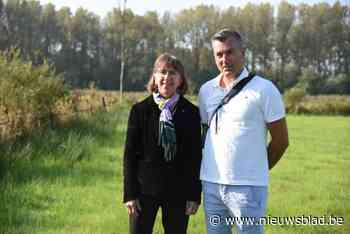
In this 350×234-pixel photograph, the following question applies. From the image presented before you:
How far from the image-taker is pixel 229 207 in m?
2.81

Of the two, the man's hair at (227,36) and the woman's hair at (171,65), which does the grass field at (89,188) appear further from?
the man's hair at (227,36)

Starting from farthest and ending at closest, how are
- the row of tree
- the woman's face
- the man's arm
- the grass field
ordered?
the row of tree
the grass field
the woman's face
the man's arm

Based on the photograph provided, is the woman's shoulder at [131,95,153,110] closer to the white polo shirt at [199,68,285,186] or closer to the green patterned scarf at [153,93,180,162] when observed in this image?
the green patterned scarf at [153,93,180,162]

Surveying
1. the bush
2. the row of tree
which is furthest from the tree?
the bush

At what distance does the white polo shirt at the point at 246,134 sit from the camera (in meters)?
2.69

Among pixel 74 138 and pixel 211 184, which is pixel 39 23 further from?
pixel 211 184

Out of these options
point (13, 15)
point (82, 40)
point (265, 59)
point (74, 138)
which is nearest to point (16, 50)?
point (74, 138)

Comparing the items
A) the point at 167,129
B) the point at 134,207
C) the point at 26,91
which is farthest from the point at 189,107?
the point at 26,91

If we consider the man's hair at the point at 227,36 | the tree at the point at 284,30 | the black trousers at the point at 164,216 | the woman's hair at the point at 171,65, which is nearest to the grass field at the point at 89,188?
the black trousers at the point at 164,216

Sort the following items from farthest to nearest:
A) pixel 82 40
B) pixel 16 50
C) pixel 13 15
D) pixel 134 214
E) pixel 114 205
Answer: pixel 82 40, pixel 13 15, pixel 16 50, pixel 114 205, pixel 134 214

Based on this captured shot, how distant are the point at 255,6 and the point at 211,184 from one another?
55.7 meters

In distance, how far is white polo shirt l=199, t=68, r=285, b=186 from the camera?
2693mm

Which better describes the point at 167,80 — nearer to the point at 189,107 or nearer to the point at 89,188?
the point at 189,107

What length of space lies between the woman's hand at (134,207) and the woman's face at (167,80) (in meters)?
0.69
